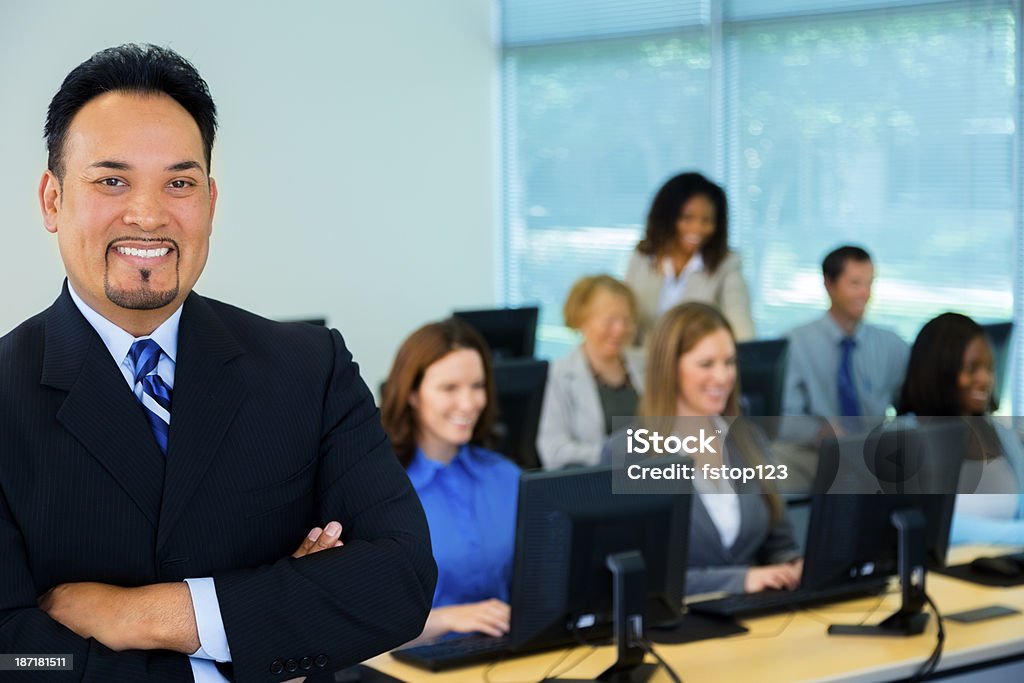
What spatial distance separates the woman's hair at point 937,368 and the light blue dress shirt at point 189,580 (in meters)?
3.17

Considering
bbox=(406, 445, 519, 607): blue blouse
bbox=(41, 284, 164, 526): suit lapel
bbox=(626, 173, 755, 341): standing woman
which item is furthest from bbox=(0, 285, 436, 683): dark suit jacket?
bbox=(626, 173, 755, 341): standing woman

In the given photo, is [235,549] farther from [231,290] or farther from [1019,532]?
[231,290]

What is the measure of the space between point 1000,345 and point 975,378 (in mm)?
503

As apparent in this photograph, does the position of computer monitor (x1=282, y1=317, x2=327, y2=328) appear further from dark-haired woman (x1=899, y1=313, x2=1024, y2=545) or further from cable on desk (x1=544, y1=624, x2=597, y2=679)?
dark-haired woman (x1=899, y1=313, x2=1024, y2=545)

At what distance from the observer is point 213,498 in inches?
69.4

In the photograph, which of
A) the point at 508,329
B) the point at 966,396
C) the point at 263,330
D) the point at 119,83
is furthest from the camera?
the point at 508,329

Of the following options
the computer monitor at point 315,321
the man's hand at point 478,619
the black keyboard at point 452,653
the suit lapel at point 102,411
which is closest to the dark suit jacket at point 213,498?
the suit lapel at point 102,411

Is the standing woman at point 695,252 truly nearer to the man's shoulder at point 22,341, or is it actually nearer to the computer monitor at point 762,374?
the computer monitor at point 762,374

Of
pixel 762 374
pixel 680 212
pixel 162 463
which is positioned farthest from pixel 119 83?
pixel 680 212

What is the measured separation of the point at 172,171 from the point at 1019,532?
10.3 ft

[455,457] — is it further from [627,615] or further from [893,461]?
[893,461]

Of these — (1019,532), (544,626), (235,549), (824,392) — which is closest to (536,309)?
(824,392)

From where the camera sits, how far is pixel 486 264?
8.27 metres

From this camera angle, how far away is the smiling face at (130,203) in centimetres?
172
